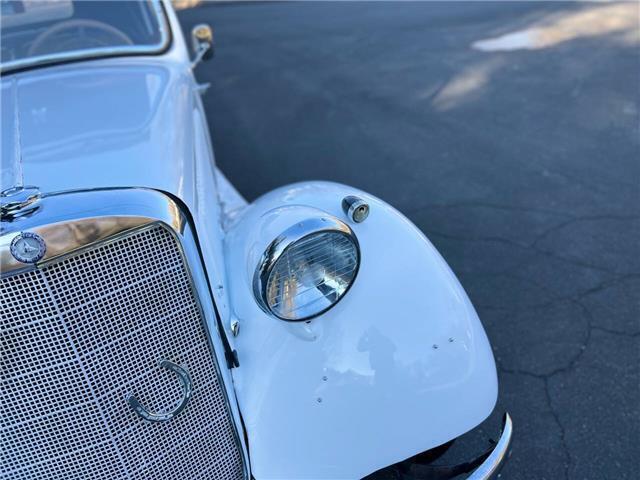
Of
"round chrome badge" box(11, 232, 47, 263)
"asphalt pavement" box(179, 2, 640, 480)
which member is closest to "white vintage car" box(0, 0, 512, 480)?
"round chrome badge" box(11, 232, 47, 263)

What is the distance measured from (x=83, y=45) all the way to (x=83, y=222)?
2.09m

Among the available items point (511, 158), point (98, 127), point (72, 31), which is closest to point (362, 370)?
point (98, 127)

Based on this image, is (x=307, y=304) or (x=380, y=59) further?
(x=380, y=59)

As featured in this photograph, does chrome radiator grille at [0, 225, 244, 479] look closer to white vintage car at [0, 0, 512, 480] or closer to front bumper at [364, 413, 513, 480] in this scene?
white vintage car at [0, 0, 512, 480]

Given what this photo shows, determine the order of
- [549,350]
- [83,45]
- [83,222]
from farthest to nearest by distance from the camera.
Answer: [83,45], [549,350], [83,222]

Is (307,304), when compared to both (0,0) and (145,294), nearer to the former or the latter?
(145,294)

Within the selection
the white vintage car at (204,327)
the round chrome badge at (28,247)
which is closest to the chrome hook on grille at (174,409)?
the white vintage car at (204,327)

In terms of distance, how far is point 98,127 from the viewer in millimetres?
2154

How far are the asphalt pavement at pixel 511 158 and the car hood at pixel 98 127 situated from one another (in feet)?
5.39

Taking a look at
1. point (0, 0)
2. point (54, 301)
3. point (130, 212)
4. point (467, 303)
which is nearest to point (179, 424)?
point (54, 301)

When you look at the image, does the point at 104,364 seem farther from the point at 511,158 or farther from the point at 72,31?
the point at 511,158

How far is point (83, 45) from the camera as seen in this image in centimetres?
306

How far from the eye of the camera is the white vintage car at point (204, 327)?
1.39 m

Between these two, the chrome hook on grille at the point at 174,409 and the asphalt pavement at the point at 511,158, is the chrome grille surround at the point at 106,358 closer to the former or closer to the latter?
the chrome hook on grille at the point at 174,409
